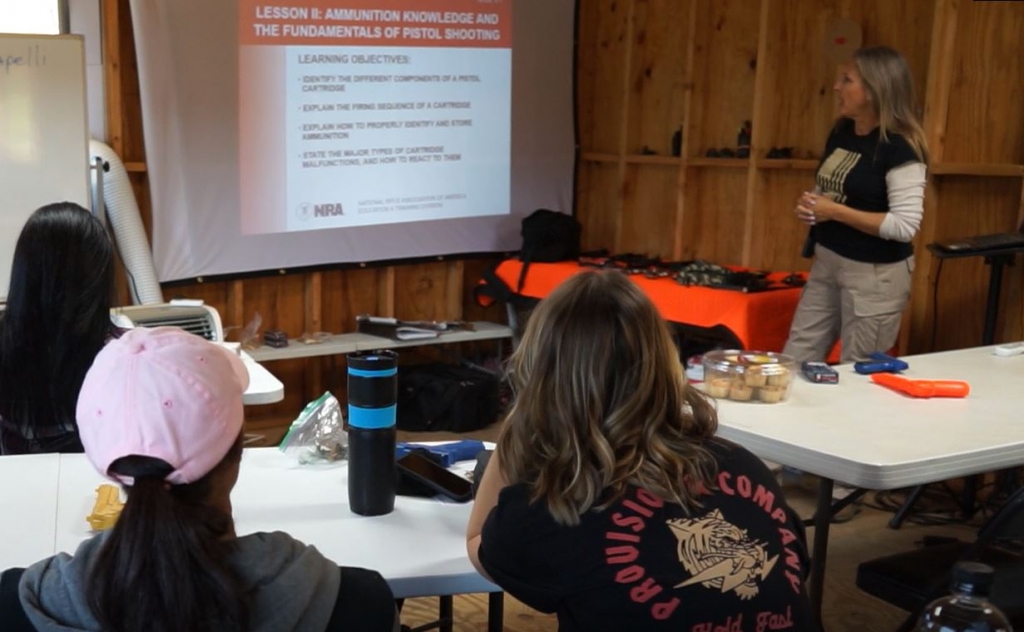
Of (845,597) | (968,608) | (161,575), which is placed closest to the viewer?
(161,575)

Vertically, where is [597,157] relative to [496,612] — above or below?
above

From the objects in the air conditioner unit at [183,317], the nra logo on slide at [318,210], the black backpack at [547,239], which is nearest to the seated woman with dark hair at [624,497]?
the air conditioner unit at [183,317]

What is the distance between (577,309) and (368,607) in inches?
19.6

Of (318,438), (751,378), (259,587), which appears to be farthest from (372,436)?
(751,378)

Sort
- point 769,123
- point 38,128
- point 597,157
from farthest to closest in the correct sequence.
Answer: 1. point 597,157
2. point 769,123
3. point 38,128

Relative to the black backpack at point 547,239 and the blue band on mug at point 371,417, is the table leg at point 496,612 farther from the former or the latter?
the black backpack at point 547,239

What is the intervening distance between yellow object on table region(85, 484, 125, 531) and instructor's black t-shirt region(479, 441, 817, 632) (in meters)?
0.61

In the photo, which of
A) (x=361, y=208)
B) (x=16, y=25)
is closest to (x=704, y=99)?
(x=361, y=208)

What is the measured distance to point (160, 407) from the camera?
1293mm

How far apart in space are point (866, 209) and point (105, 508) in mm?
2905

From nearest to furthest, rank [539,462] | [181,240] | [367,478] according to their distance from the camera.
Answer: [539,462] → [367,478] → [181,240]

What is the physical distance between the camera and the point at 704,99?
553 cm

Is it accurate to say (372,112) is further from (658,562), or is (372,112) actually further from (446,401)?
(658,562)

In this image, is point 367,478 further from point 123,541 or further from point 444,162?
point 444,162
